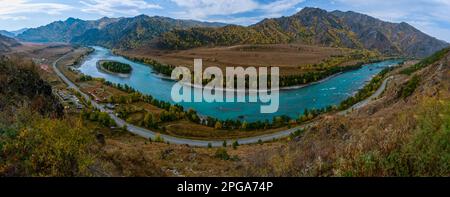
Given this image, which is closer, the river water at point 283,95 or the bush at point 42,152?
the bush at point 42,152

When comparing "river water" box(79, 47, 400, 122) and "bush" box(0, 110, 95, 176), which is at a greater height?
"bush" box(0, 110, 95, 176)

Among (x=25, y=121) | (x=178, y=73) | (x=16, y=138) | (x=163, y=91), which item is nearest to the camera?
(x=16, y=138)

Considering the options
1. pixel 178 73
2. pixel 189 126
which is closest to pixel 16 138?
pixel 189 126

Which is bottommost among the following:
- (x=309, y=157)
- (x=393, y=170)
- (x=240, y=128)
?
(x=240, y=128)

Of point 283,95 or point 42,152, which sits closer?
point 42,152

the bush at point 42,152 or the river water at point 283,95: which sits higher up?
the bush at point 42,152

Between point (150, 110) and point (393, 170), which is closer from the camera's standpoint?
point (393, 170)

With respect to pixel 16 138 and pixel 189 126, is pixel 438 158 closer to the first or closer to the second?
pixel 16 138

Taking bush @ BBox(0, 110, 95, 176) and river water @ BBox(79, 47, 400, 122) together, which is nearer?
bush @ BBox(0, 110, 95, 176)

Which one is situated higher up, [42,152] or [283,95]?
[42,152]

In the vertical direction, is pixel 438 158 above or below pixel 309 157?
above
